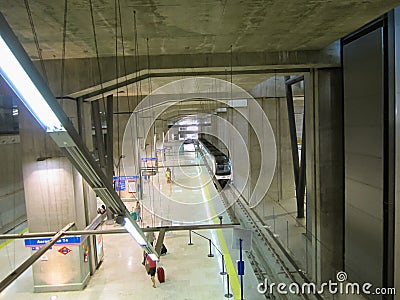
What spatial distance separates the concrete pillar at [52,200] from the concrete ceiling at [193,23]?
2166 millimetres

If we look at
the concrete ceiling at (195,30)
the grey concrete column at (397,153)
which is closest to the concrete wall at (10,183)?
the concrete ceiling at (195,30)

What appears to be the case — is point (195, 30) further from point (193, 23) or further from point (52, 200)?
point (52, 200)

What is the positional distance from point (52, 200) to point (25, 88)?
7.40m

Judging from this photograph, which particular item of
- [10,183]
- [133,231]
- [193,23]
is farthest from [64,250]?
[10,183]

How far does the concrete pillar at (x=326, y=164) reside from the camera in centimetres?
952

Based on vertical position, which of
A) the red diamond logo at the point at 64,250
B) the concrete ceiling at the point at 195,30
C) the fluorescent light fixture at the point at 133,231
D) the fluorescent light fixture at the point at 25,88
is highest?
the concrete ceiling at the point at 195,30

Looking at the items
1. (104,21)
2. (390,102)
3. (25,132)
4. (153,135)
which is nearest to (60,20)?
(104,21)

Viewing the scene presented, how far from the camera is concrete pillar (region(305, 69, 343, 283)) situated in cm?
952

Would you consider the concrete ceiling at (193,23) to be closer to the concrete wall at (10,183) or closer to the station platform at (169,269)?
the station platform at (169,269)

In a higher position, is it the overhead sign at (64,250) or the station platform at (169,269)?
the overhead sign at (64,250)

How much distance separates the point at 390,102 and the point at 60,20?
20.4 ft

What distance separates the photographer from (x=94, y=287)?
377 inches

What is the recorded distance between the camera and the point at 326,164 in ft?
31.9

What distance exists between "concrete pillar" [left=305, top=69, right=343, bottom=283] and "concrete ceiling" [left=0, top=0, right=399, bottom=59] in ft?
→ 5.69
